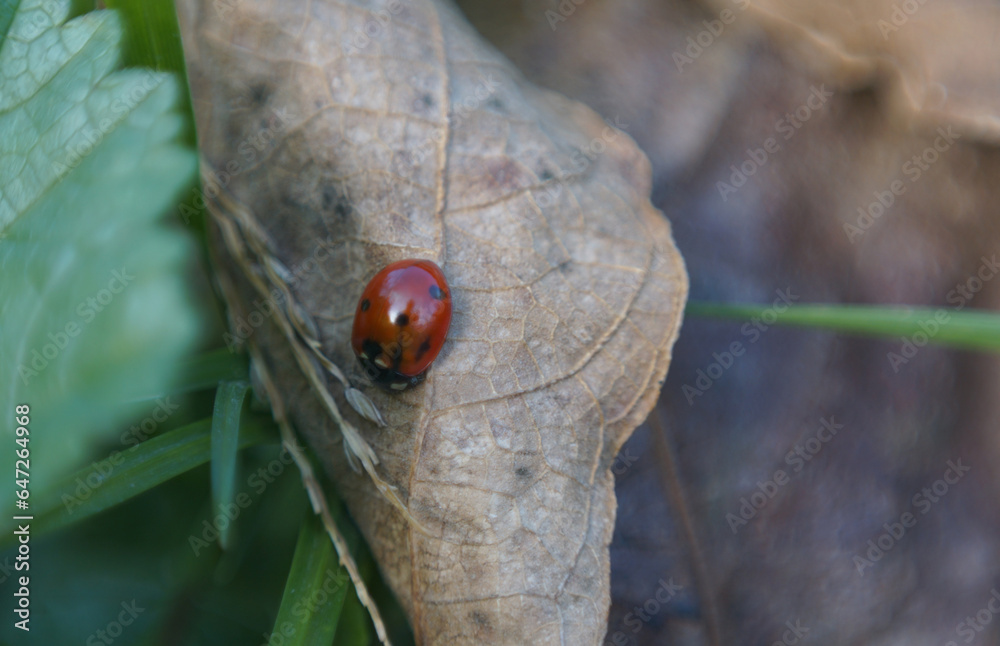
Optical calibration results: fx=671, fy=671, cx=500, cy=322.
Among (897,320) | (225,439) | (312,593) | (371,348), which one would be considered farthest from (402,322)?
(897,320)

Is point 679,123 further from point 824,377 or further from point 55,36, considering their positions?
point 55,36

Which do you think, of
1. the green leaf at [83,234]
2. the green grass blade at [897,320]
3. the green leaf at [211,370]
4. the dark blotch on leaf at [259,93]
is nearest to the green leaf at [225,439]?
the green leaf at [211,370]

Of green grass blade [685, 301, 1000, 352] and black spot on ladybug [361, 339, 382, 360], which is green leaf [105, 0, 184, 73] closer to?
black spot on ladybug [361, 339, 382, 360]

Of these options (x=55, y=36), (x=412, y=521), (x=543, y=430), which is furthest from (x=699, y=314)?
(x=55, y=36)

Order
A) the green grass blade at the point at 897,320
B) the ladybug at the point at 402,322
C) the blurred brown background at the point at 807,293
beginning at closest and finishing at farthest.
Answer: the green grass blade at the point at 897,320 < the ladybug at the point at 402,322 < the blurred brown background at the point at 807,293

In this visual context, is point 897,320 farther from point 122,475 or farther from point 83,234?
point 122,475

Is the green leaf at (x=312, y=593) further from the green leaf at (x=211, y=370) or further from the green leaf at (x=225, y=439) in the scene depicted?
the green leaf at (x=211, y=370)
